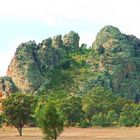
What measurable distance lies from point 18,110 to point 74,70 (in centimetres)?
9229

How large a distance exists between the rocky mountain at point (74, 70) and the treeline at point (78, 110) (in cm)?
1498

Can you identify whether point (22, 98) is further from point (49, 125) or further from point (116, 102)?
point (116, 102)

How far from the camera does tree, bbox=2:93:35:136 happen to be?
9631 cm

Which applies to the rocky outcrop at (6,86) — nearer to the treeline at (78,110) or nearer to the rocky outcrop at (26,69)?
the rocky outcrop at (26,69)

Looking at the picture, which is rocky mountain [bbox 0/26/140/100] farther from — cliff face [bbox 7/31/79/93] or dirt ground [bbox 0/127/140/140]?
dirt ground [bbox 0/127/140/140]

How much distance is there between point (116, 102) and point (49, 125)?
273 feet

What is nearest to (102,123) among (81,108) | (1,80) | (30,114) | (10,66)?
(81,108)

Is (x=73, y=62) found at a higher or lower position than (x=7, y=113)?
higher

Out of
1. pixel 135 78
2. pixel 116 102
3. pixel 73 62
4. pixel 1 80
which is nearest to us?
pixel 116 102

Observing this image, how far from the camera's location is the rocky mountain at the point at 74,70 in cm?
17188

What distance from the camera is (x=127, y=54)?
184m

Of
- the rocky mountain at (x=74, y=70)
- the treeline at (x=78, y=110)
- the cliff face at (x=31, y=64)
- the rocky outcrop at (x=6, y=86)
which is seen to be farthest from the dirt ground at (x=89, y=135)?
the cliff face at (x=31, y=64)

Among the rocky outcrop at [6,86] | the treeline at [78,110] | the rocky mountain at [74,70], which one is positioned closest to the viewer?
the treeline at [78,110]

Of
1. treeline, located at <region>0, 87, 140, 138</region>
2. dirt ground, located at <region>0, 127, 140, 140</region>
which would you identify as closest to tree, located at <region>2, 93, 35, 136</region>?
treeline, located at <region>0, 87, 140, 138</region>
